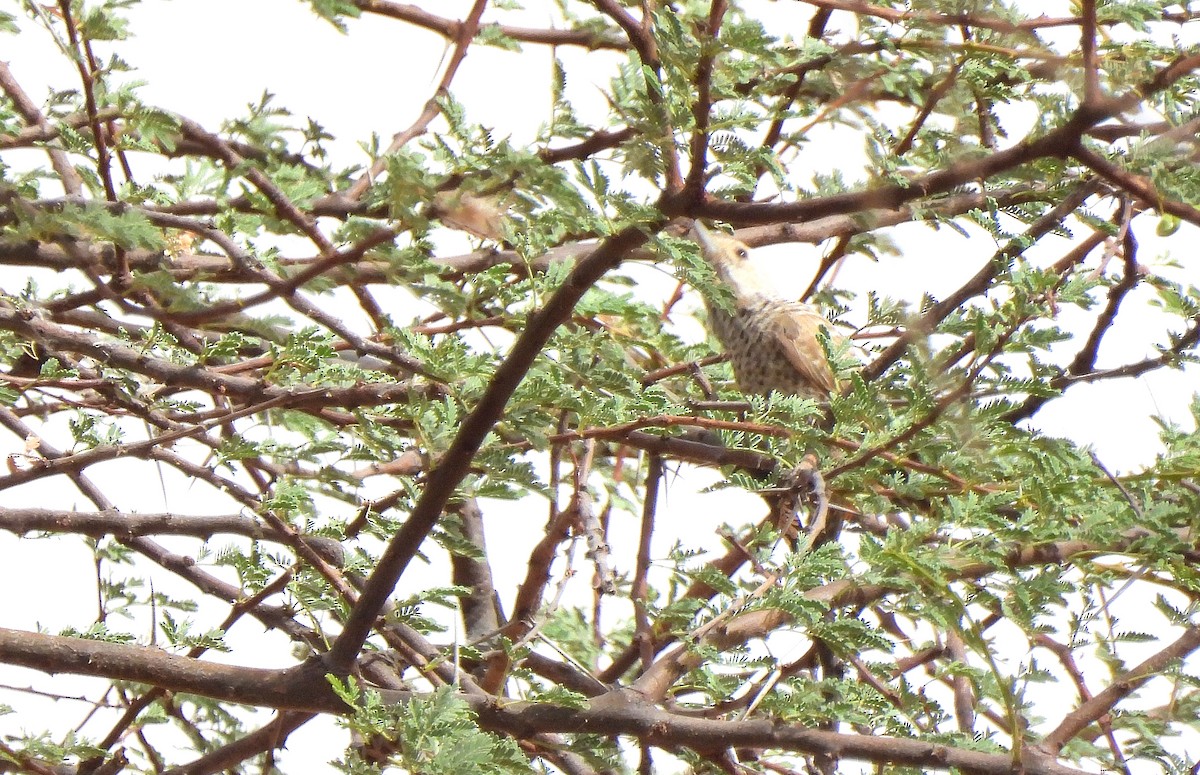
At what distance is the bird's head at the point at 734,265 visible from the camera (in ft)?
10.7

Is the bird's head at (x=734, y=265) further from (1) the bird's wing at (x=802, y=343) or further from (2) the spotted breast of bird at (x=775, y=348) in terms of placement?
(1) the bird's wing at (x=802, y=343)

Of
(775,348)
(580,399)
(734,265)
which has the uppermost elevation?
(734,265)

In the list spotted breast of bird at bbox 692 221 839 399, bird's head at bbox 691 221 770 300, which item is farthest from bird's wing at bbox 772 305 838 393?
bird's head at bbox 691 221 770 300

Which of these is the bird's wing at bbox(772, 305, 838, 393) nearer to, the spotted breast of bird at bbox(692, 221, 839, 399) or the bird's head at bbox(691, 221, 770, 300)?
the spotted breast of bird at bbox(692, 221, 839, 399)

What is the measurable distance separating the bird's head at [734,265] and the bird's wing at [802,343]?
15 centimetres

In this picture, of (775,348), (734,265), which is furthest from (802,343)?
(734,265)

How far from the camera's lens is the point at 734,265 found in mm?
3629

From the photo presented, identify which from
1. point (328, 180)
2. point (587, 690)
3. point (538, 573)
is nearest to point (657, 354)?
point (538, 573)

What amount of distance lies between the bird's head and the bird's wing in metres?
0.15

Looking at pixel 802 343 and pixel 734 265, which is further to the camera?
pixel 734 265

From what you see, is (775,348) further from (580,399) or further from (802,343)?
(580,399)

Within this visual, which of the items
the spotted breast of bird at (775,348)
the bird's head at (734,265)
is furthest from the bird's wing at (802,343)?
the bird's head at (734,265)

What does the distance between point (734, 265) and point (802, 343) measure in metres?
0.40

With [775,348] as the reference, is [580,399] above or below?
below
